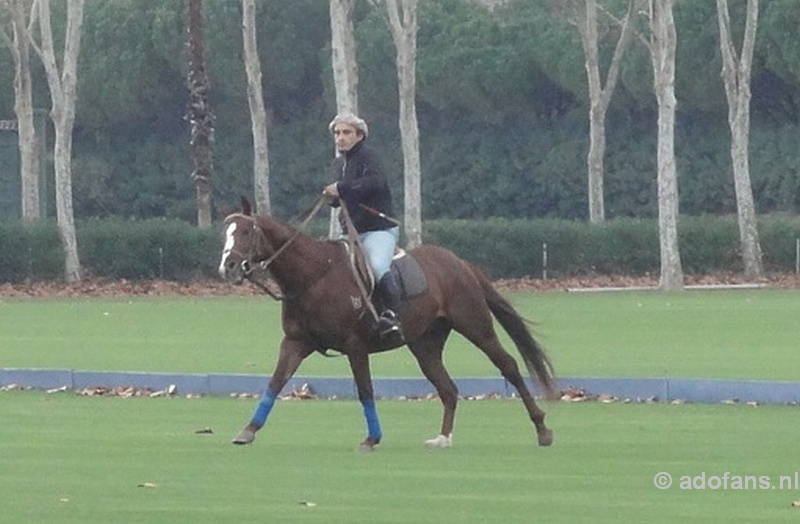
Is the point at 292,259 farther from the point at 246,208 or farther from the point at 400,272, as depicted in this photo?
the point at 400,272

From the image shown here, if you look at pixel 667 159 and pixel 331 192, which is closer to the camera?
pixel 331 192

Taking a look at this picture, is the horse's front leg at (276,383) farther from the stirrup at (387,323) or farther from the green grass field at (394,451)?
the stirrup at (387,323)

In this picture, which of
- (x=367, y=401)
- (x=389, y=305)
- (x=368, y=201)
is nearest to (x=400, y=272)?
(x=389, y=305)

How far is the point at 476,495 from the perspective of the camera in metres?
13.4

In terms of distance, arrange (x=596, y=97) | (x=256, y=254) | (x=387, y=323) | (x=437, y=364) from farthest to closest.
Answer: (x=596, y=97)
(x=437, y=364)
(x=387, y=323)
(x=256, y=254)

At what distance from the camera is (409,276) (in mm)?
17484

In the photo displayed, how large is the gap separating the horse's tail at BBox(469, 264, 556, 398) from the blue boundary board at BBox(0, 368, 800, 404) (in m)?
2.88

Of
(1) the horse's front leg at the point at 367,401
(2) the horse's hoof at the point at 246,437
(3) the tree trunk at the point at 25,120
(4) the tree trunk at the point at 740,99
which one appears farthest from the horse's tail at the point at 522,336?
(3) the tree trunk at the point at 25,120

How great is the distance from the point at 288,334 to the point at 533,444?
1986 mm

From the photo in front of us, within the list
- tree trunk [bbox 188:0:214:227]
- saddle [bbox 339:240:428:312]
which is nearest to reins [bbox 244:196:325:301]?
saddle [bbox 339:240:428:312]

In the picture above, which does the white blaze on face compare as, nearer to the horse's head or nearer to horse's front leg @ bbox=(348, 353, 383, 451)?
the horse's head

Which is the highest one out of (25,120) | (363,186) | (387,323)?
(363,186)

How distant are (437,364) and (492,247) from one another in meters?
32.2

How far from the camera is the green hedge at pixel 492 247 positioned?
160 feet
